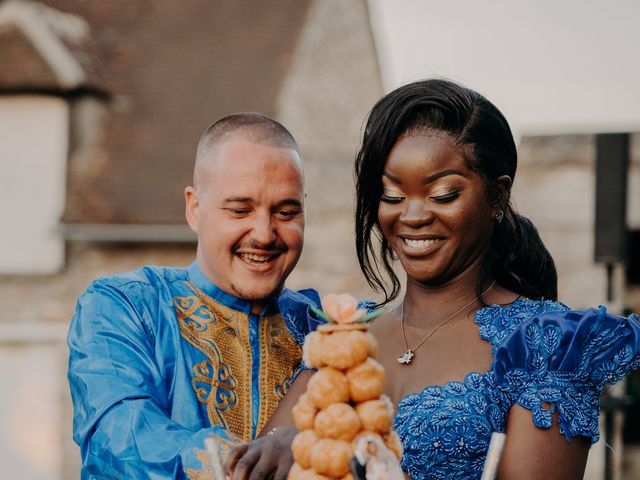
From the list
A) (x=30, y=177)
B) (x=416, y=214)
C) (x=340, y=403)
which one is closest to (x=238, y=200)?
(x=416, y=214)

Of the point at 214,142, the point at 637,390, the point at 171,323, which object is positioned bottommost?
the point at 637,390

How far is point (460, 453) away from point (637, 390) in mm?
6875

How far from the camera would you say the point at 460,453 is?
264 centimetres

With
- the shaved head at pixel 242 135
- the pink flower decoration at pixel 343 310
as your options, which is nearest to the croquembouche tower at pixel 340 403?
the pink flower decoration at pixel 343 310

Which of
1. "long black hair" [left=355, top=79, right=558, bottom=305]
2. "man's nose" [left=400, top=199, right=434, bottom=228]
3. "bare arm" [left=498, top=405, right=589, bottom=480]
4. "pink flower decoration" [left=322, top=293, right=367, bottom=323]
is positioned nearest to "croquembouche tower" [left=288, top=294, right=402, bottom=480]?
"pink flower decoration" [left=322, top=293, right=367, bottom=323]

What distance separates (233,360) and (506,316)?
3.63 ft

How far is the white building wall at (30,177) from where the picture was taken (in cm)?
1139

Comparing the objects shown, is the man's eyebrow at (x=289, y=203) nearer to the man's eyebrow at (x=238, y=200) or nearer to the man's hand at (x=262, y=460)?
the man's eyebrow at (x=238, y=200)

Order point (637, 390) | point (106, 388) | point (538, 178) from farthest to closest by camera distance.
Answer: point (538, 178), point (637, 390), point (106, 388)

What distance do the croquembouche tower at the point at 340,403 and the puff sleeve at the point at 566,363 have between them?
1.77 ft

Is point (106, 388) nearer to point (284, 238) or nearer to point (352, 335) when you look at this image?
point (284, 238)

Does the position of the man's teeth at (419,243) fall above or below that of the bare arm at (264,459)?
above

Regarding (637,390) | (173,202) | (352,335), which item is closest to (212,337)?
(352,335)

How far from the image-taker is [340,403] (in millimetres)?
2111
